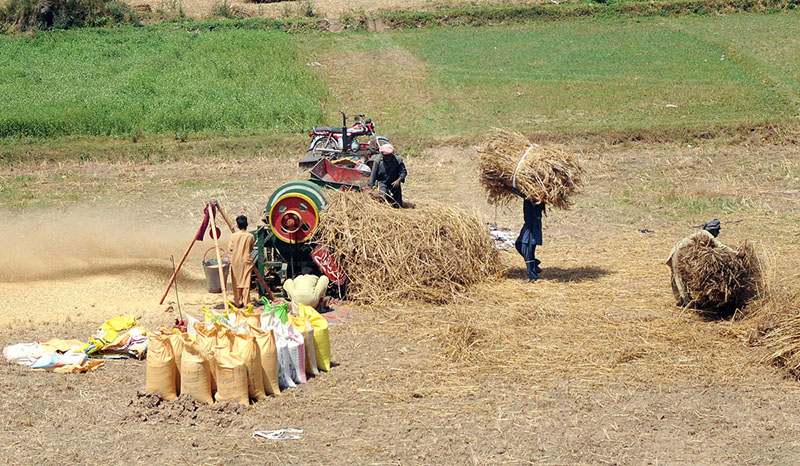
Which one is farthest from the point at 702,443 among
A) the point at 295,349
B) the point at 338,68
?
the point at 338,68

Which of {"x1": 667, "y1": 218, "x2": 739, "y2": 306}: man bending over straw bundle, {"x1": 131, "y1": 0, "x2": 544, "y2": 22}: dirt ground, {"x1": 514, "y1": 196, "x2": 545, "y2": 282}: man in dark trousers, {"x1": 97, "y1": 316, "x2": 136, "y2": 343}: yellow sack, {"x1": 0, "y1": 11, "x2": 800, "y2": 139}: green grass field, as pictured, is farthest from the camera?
{"x1": 131, "y1": 0, "x2": 544, "y2": 22}: dirt ground

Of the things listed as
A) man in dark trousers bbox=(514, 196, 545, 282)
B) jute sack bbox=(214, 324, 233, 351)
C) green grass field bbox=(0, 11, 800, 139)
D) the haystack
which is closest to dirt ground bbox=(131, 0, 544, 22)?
green grass field bbox=(0, 11, 800, 139)

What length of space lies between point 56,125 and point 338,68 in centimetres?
1254

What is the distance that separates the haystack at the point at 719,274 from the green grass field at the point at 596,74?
44.5 ft

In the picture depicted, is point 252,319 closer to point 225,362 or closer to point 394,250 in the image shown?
point 225,362

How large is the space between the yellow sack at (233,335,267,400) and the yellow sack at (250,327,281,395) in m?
0.05

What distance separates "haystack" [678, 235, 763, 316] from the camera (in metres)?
10.6

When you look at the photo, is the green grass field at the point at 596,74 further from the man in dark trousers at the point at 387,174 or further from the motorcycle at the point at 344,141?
the man in dark trousers at the point at 387,174

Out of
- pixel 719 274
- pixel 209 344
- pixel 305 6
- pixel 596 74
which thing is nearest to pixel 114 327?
pixel 209 344

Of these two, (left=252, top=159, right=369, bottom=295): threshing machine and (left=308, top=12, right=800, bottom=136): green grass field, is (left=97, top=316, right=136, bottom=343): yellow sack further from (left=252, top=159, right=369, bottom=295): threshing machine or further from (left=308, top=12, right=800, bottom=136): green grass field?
(left=308, top=12, right=800, bottom=136): green grass field

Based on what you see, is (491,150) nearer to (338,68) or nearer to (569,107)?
(569,107)

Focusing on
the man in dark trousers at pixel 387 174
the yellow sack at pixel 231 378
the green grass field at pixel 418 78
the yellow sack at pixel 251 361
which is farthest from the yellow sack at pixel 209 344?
the green grass field at pixel 418 78

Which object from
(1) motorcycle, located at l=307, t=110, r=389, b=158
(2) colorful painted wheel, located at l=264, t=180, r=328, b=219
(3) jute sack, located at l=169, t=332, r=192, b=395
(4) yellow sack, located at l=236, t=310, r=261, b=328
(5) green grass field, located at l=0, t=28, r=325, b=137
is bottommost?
(3) jute sack, located at l=169, t=332, r=192, b=395

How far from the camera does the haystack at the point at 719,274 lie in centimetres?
1056
